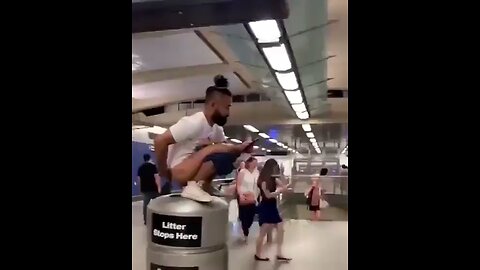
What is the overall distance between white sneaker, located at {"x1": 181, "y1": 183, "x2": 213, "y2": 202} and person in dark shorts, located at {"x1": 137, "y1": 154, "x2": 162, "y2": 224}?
93 millimetres

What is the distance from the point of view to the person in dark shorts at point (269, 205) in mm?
1647

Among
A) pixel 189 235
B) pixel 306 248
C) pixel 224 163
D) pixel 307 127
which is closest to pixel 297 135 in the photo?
pixel 307 127

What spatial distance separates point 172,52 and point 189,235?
2.01 ft

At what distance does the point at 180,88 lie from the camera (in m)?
1.74

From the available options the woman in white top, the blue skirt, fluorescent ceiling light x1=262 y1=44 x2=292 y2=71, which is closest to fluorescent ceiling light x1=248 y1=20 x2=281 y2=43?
fluorescent ceiling light x1=262 y1=44 x2=292 y2=71

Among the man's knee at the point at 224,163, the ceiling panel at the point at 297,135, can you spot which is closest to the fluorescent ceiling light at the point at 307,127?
the ceiling panel at the point at 297,135

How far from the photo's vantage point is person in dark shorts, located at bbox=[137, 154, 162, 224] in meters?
1.74

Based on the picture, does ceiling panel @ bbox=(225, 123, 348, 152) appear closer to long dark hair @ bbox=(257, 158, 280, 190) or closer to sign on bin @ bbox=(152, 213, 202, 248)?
long dark hair @ bbox=(257, 158, 280, 190)

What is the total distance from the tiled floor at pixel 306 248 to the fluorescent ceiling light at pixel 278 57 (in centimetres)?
49
